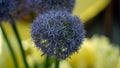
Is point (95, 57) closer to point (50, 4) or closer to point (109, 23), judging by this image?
point (50, 4)

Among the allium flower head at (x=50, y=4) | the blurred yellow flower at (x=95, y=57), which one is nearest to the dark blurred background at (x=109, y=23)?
the blurred yellow flower at (x=95, y=57)

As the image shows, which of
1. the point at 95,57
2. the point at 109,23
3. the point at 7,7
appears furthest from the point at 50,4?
the point at 109,23

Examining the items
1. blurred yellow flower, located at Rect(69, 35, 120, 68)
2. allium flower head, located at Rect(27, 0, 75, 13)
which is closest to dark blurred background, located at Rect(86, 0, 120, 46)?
blurred yellow flower, located at Rect(69, 35, 120, 68)

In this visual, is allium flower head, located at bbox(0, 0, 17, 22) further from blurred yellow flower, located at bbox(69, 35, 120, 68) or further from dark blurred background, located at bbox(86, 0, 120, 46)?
dark blurred background, located at bbox(86, 0, 120, 46)

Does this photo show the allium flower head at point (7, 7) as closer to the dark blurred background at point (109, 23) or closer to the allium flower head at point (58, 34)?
the allium flower head at point (58, 34)

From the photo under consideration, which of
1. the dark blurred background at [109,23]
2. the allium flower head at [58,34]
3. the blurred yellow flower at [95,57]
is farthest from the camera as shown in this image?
the dark blurred background at [109,23]
